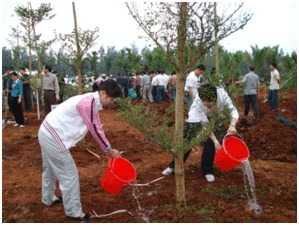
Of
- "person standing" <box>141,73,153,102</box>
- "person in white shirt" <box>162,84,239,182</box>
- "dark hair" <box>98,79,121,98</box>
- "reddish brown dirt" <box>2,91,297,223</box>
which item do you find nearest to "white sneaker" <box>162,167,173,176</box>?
"person in white shirt" <box>162,84,239,182</box>

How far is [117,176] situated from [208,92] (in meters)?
1.44

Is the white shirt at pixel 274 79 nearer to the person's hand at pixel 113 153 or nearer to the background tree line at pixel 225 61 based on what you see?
the background tree line at pixel 225 61

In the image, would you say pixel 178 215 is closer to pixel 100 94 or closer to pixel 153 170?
pixel 100 94

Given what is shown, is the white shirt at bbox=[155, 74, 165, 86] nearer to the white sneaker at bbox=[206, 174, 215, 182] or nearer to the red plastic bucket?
the white sneaker at bbox=[206, 174, 215, 182]

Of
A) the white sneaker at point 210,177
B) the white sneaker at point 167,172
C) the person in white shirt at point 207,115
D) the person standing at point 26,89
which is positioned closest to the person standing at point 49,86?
the person standing at point 26,89

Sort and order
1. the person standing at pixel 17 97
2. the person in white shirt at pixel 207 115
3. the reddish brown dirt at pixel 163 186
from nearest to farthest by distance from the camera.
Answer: the reddish brown dirt at pixel 163 186, the person in white shirt at pixel 207 115, the person standing at pixel 17 97

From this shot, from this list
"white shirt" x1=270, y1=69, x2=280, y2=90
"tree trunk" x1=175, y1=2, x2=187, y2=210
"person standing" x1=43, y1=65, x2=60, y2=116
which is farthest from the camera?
"white shirt" x1=270, y1=69, x2=280, y2=90

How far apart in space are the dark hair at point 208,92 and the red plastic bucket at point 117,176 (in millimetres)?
1191

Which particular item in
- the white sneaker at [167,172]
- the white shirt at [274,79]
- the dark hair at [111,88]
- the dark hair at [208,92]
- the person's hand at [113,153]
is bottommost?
the white sneaker at [167,172]

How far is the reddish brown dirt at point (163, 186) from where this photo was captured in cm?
376

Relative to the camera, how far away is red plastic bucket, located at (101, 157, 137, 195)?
12.0ft

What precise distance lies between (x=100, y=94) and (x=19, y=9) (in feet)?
35.2

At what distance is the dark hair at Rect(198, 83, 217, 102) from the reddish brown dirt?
1153 mm

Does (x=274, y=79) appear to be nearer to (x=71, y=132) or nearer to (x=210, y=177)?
(x=210, y=177)
